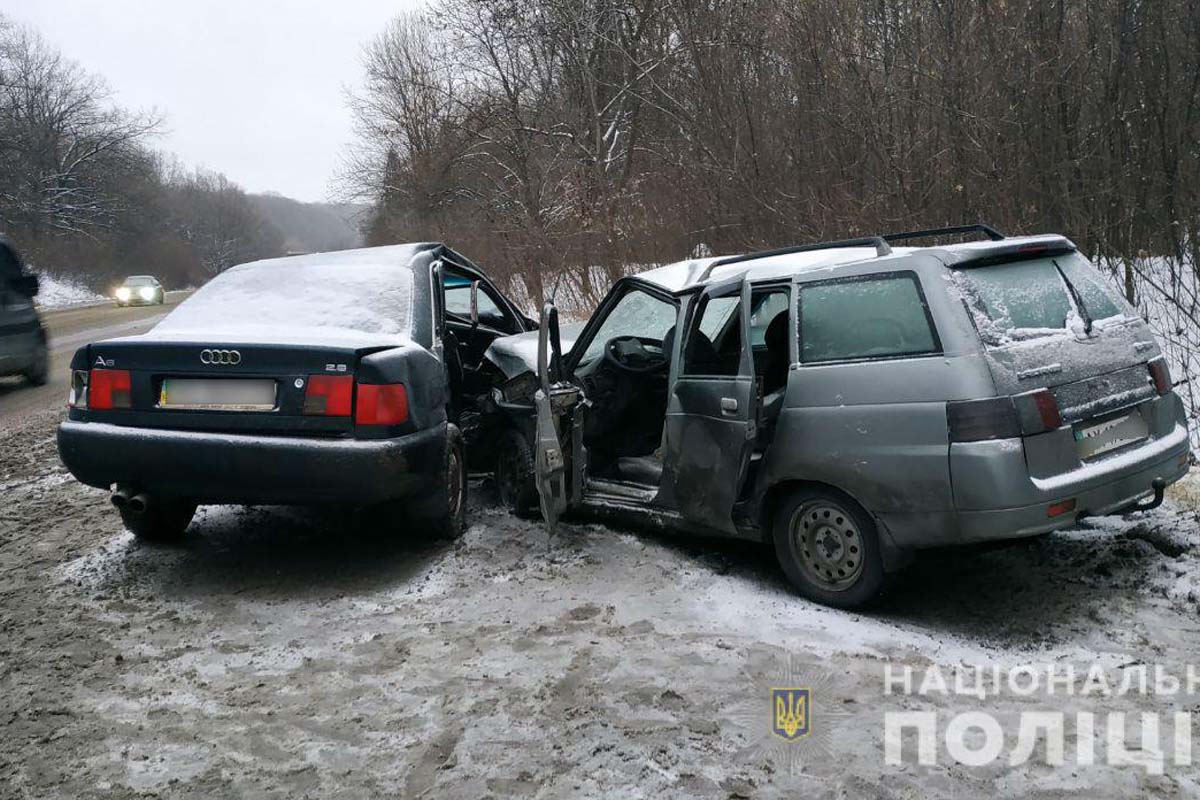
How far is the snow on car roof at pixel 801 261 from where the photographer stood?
3.82 m

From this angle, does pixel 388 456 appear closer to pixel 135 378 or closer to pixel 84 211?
pixel 135 378

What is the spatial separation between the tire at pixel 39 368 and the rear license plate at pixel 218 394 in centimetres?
928

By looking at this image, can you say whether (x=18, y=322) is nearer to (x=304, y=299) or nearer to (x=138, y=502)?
(x=304, y=299)

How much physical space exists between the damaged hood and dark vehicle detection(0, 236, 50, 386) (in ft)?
25.6

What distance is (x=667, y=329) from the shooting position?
570 cm

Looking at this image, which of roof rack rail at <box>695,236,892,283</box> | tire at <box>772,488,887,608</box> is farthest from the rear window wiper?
tire at <box>772,488,887,608</box>

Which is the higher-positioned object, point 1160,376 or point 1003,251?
point 1003,251

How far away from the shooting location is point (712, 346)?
4898 mm

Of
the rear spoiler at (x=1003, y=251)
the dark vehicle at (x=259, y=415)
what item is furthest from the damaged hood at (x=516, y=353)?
the rear spoiler at (x=1003, y=251)

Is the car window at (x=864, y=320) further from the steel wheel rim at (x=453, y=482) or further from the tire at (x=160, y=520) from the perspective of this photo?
the tire at (x=160, y=520)

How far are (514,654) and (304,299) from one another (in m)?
2.44

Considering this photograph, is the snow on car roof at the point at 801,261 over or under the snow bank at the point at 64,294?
under

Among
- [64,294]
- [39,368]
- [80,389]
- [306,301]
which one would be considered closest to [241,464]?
[80,389]

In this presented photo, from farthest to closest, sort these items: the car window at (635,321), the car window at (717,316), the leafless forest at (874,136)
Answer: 1. the leafless forest at (874,136)
2. the car window at (635,321)
3. the car window at (717,316)
